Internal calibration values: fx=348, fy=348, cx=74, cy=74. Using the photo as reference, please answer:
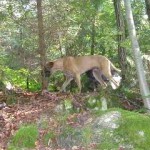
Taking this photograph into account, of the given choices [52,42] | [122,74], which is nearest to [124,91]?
[122,74]

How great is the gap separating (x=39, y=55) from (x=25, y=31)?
3.15ft

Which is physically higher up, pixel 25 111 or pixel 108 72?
pixel 108 72

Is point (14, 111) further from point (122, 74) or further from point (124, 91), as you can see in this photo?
point (122, 74)

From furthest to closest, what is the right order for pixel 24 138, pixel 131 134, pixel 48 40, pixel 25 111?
1. pixel 48 40
2. pixel 25 111
3. pixel 24 138
4. pixel 131 134

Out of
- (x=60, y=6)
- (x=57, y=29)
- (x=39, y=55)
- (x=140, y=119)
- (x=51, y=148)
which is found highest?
(x=60, y=6)

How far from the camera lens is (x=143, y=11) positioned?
48.2 feet

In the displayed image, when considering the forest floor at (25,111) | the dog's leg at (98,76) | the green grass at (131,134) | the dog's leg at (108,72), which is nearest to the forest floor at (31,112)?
the forest floor at (25,111)

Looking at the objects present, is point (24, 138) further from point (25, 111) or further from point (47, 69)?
point (47, 69)

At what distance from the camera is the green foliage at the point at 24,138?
7.00m

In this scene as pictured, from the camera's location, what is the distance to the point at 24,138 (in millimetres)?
7082

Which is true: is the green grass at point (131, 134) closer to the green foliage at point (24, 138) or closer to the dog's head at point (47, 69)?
the green foliage at point (24, 138)

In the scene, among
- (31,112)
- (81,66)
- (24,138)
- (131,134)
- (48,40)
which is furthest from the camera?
(81,66)

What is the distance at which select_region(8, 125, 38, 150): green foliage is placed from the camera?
700 centimetres

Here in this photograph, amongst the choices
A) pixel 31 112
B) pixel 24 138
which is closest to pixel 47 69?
pixel 31 112
